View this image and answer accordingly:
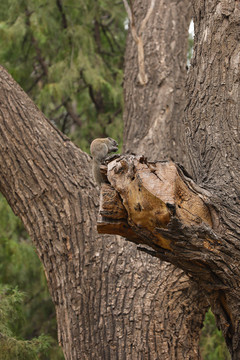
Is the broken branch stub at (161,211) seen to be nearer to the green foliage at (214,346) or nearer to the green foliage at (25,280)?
the green foliage at (25,280)

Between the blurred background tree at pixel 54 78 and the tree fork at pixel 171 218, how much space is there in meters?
2.96

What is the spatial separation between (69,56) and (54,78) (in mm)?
309

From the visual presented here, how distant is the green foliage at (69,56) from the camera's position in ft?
17.6

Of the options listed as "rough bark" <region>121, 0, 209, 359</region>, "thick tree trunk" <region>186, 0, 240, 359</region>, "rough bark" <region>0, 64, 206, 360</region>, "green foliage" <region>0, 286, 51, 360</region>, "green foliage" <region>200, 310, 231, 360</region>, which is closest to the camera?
"thick tree trunk" <region>186, 0, 240, 359</region>

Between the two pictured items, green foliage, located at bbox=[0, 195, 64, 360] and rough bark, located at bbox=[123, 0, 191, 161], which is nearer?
rough bark, located at bbox=[123, 0, 191, 161]

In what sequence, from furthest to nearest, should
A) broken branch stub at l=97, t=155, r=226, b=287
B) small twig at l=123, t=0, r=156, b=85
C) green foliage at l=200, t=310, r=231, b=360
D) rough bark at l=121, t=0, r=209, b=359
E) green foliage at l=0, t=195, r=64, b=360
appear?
green foliage at l=200, t=310, r=231, b=360 < green foliage at l=0, t=195, r=64, b=360 < small twig at l=123, t=0, r=156, b=85 < rough bark at l=121, t=0, r=209, b=359 < broken branch stub at l=97, t=155, r=226, b=287

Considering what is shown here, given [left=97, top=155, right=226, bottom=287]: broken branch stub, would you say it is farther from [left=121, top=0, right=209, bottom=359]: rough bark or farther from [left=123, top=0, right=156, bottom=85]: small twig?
[left=123, top=0, right=156, bottom=85]: small twig

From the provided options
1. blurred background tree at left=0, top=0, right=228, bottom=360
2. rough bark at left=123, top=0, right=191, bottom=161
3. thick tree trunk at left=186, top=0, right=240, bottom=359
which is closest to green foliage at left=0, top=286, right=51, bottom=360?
blurred background tree at left=0, top=0, right=228, bottom=360

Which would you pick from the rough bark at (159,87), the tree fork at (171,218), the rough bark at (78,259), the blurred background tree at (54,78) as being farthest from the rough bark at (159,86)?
the tree fork at (171,218)

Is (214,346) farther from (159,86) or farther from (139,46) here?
(139,46)

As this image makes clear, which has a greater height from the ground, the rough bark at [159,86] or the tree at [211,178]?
the rough bark at [159,86]

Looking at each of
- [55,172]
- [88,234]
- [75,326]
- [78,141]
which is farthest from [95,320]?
[78,141]

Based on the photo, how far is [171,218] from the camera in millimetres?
1729

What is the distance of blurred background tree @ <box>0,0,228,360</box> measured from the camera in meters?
5.30
